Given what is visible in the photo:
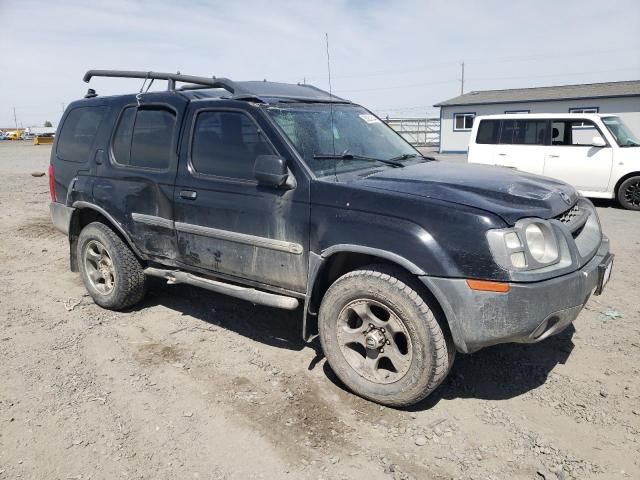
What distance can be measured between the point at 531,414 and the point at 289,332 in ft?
6.59

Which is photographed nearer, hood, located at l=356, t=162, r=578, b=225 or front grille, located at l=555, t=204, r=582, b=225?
hood, located at l=356, t=162, r=578, b=225

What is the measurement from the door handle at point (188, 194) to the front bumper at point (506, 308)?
1.91m

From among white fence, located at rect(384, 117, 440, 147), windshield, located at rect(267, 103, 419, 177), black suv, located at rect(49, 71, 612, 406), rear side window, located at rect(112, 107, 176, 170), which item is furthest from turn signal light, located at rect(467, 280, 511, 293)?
white fence, located at rect(384, 117, 440, 147)

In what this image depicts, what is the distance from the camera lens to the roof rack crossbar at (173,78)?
4.03 metres

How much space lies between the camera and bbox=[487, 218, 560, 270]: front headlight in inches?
105

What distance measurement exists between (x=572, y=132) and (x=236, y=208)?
29.8 ft

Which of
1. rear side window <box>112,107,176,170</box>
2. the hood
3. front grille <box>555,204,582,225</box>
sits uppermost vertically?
rear side window <box>112,107,176,170</box>

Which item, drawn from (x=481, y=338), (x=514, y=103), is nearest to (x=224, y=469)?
(x=481, y=338)

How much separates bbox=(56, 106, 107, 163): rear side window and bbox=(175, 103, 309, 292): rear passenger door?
54.3 inches

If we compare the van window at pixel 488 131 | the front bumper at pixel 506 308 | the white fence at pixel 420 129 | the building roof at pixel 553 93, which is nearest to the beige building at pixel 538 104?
the building roof at pixel 553 93

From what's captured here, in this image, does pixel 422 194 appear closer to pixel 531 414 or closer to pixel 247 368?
pixel 531 414

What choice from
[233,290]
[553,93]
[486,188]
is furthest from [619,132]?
[553,93]

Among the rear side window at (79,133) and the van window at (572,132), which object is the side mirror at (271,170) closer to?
the rear side window at (79,133)

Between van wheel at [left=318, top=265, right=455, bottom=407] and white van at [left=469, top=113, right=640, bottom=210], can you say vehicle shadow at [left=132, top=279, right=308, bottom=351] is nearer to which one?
van wheel at [left=318, top=265, right=455, bottom=407]
